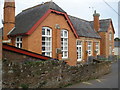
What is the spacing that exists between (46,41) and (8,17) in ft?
15.8

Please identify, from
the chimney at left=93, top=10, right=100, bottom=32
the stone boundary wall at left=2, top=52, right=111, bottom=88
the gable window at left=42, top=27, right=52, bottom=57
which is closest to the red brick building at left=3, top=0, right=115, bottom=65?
the gable window at left=42, top=27, right=52, bottom=57

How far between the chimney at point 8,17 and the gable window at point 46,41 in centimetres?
375

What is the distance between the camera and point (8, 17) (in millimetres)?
14297

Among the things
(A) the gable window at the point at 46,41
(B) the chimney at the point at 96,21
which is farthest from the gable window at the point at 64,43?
(B) the chimney at the point at 96,21

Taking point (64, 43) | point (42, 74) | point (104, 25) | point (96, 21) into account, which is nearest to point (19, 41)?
point (64, 43)

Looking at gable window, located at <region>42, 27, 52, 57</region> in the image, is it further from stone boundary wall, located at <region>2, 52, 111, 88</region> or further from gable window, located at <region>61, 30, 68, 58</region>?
stone boundary wall, located at <region>2, 52, 111, 88</region>

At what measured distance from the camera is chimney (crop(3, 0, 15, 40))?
562 inches

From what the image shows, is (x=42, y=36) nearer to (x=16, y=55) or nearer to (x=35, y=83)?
(x=16, y=55)

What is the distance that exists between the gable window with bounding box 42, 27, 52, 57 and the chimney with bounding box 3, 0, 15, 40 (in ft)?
12.3

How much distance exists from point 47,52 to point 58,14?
13.9ft

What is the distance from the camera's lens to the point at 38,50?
1265 centimetres

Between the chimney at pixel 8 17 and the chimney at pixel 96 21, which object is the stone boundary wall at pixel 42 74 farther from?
the chimney at pixel 96 21

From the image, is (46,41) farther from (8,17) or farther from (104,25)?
(104,25)

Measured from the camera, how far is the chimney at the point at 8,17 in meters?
14.3
